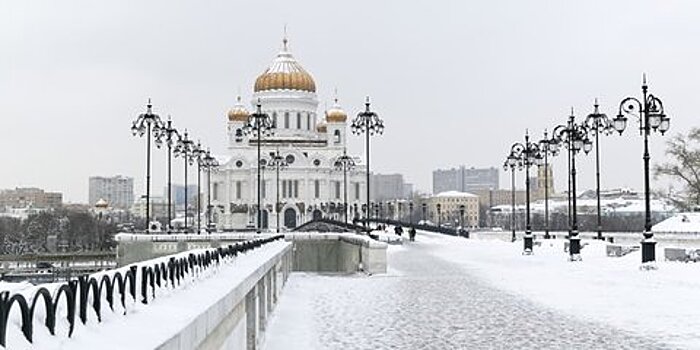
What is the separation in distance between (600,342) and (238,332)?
6431mm

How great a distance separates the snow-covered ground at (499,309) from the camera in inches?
610

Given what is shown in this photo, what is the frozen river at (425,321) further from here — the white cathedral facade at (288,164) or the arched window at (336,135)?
the arched window at (336,135)

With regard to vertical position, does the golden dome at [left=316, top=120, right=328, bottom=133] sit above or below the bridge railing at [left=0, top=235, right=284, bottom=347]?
above

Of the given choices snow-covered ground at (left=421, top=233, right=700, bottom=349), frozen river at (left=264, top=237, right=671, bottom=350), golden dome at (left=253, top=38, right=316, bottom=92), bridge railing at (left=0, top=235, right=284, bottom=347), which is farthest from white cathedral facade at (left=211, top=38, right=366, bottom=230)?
bridge railing at (left=0, top=235, right=284, bottom=347)

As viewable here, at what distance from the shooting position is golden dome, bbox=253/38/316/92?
122 m

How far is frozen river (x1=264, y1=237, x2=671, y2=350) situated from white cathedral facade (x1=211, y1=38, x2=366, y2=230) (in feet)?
313

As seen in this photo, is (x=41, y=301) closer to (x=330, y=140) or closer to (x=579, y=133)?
(x=579, y=133)

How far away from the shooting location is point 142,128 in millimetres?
43281

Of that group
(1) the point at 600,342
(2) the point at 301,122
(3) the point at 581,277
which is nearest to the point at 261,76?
(2) the point at 301,122

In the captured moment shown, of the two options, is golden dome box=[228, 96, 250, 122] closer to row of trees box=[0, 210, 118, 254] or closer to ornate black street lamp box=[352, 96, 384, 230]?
row of trees box=[0, 210, 118, 254]

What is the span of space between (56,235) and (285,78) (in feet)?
126

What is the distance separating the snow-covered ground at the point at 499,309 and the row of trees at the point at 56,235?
6734cm

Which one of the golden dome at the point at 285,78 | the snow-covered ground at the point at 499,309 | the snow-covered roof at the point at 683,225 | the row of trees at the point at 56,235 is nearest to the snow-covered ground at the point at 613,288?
the snow-covered ground at the point at 499,309

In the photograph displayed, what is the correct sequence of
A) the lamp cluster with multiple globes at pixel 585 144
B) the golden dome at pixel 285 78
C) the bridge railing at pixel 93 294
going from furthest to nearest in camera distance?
1. the golden dome at pixel 285 78
2. the lamp cluster with multiple globes at pixel 585 144
3. the bridge railing at pixel 93 294
